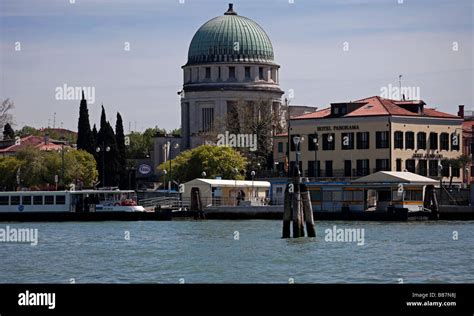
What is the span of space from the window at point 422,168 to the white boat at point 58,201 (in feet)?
57.1

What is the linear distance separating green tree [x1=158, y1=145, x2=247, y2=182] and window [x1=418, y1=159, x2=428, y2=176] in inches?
566

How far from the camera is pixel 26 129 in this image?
16012 centimetres

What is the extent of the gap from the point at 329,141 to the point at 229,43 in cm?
3918

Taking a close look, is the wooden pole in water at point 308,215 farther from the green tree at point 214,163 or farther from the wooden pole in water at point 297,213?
the green tree at point 214,163

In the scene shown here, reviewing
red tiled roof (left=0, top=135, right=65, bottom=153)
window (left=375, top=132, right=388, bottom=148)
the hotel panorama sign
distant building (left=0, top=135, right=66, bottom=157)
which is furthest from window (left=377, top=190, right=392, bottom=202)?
red tiled roof (left=0, top=135, right=65, bottom=153)

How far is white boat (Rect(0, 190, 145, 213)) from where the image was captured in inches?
2849

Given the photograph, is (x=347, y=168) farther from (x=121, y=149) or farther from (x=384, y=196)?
(x=121, y=149)

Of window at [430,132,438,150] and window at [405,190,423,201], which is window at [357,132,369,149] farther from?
window at [405,190,423,201]

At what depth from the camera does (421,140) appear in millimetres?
79000

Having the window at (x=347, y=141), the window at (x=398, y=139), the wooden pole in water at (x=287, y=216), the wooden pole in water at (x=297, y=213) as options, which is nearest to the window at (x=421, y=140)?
the window at (x=398, y=139)
